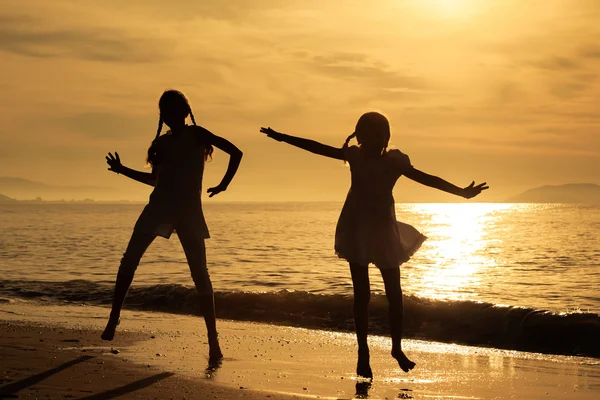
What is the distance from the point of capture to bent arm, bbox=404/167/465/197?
723 centimetres

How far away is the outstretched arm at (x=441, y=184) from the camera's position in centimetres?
723

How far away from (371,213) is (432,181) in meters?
0.68

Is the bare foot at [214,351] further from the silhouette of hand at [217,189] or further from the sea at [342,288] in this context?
the sea at [342,288]

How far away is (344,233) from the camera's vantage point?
24.6ft

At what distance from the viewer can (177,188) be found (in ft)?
26.1

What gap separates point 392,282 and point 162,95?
308 cm

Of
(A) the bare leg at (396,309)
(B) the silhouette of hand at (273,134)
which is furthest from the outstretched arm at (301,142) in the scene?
(A) the bare leg at (396,309)

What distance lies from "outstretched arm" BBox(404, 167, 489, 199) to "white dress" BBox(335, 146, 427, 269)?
0.34 ft

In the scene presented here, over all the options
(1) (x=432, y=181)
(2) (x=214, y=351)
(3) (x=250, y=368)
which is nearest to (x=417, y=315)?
(2) (x=214, y=351)

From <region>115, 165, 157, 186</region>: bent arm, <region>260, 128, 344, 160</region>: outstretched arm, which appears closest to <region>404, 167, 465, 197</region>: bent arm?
<region>260, 128, 344, 160</region>: outstretched arm

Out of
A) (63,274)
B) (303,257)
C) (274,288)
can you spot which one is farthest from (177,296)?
(303,257)

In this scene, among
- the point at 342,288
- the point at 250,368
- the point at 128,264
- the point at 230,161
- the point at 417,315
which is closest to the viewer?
the point at 230,161

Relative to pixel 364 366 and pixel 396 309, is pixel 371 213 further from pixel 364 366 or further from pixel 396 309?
pixel 364 366

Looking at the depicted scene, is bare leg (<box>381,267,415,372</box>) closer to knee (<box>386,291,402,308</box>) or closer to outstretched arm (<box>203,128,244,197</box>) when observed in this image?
knee (<box>386,291,402,308</box>)
